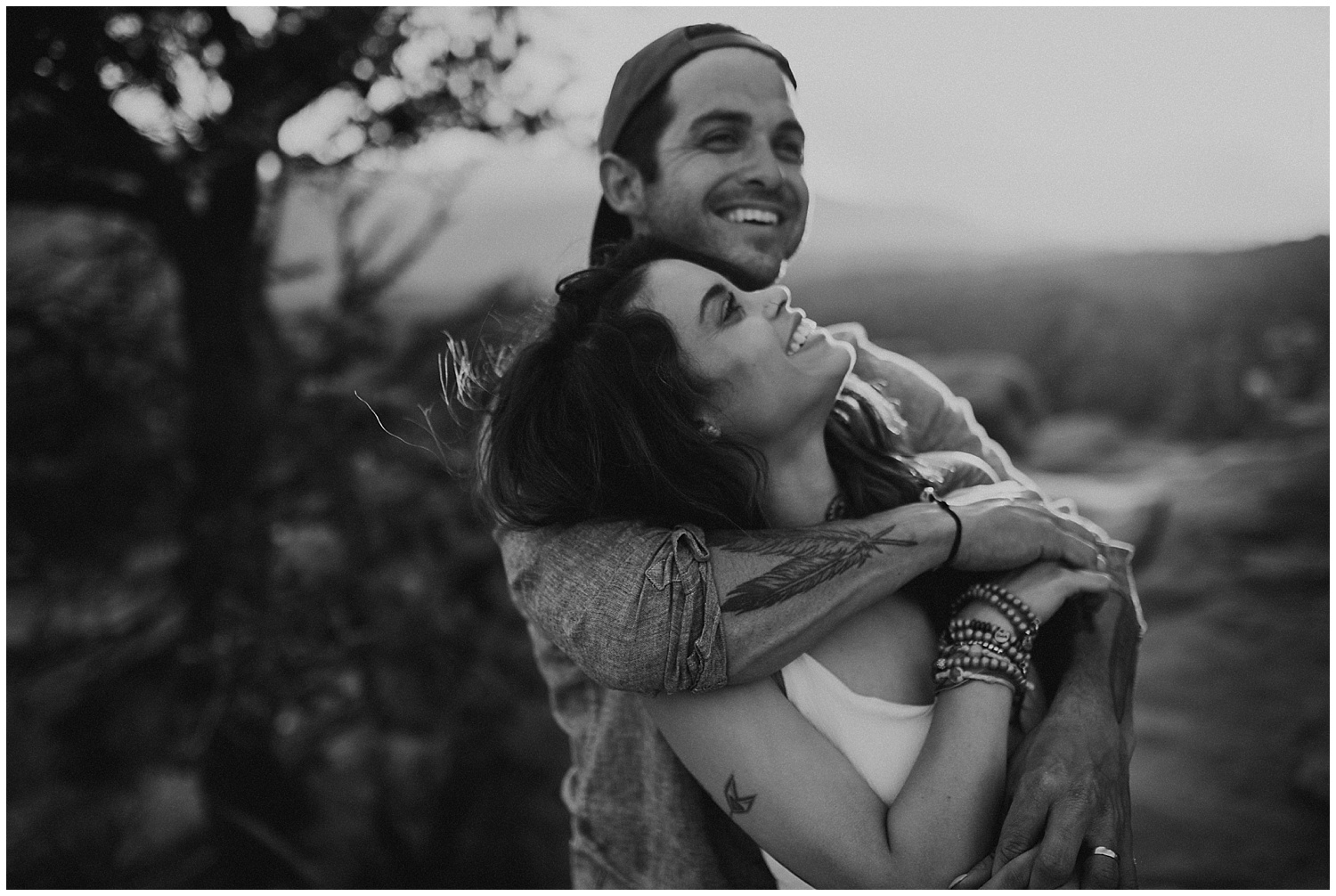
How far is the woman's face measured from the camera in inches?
59.7

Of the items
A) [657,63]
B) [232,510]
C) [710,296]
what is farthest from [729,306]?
[232,510]

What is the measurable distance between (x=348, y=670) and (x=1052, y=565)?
9.80 feet

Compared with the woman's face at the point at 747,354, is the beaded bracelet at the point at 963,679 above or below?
below

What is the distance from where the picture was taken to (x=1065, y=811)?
4.40 feet

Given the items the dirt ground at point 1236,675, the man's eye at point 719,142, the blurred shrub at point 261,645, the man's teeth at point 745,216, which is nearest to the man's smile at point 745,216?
the man's teeth at point 745,216

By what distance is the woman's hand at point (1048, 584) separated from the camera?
1.49 m

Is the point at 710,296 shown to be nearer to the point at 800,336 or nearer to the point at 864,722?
the point at 800,336

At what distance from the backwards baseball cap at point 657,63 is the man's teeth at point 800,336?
0.58 metres

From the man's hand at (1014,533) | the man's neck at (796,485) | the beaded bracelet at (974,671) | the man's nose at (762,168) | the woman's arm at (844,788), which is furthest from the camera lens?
the man's nose at (762,168)

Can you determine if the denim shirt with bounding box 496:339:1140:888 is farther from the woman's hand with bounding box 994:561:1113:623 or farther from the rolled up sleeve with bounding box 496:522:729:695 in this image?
the woman's hand with bounding box 994:561:1113:623

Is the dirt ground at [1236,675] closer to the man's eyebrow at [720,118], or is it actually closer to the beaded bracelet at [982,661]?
the beaded bracelet at [982,661]

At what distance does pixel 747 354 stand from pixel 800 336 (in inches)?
5.3

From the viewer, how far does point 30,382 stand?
131 inches

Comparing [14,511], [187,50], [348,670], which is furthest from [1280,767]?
[14,511]
